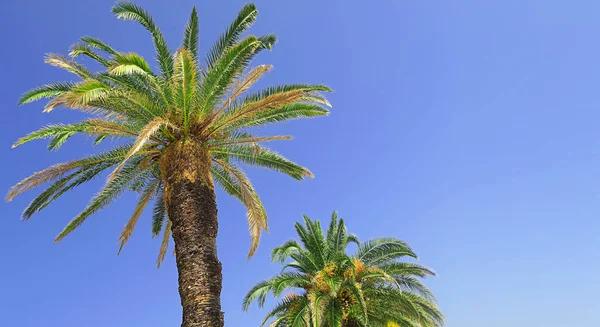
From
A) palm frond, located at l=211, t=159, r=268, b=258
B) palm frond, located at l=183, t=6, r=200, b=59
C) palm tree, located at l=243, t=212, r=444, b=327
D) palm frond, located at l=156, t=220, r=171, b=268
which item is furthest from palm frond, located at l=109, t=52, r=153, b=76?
palm tree, located at l=243, t=212, r=444, b=327

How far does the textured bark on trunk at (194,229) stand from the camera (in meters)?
12.2

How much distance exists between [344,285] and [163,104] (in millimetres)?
10799

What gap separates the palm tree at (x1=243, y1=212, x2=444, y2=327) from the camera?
65.8ft

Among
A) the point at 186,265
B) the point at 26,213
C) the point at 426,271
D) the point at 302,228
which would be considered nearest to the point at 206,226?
the point at 186,265

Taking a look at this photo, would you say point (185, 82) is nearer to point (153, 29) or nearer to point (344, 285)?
point (153, 29)

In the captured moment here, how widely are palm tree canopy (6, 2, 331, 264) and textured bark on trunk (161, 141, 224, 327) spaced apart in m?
0.37

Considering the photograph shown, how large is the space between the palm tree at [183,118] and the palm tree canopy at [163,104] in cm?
3

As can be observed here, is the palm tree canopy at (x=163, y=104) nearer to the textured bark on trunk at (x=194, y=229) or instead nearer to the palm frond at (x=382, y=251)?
the textured bark on trunk at (x=194, y=229)

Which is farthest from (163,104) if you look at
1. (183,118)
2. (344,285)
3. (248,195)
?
(344,285)

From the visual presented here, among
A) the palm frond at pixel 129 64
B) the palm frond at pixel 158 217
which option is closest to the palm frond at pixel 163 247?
the palm frond at pixel 158 217

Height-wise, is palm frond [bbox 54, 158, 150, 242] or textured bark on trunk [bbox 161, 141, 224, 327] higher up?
palm frond [bbox 54, 158, 150, 242]

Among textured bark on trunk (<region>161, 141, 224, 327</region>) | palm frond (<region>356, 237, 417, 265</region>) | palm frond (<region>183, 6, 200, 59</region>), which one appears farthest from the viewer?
palm frond (<region>356, 237, 417, 265</region>)

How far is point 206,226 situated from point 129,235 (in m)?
5.57

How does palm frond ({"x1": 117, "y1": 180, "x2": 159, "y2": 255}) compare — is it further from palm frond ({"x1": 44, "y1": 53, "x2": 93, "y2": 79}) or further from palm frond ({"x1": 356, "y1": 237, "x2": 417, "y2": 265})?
palm frond ({"x1": 356, "y1": 237, "x2": 417, "y2": 265})
